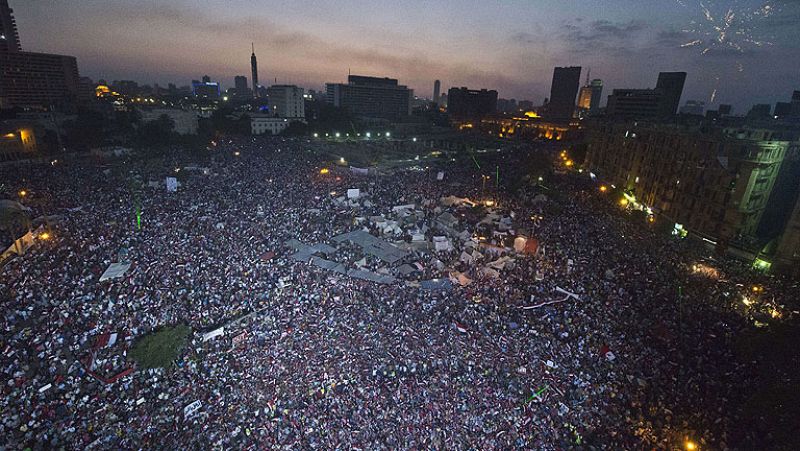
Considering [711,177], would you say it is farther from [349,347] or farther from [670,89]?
[670,89]

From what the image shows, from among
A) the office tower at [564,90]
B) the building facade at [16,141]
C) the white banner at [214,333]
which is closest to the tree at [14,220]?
the white banner at [214,333]

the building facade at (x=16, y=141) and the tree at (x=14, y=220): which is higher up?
the building facade at (x=16, y=141)

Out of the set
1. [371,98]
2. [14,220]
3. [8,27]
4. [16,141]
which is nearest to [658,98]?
[371,98]

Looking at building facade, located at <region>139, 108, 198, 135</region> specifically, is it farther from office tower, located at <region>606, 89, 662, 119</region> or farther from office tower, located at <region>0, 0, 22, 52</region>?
office tower, located at <region>606, 89, 662, 119</region>

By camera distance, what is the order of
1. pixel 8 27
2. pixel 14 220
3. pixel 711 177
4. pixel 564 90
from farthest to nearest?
pixel 564 90 → pixel 8 27 → pixel 711 177 → pixel 14 220

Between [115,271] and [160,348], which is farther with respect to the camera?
[115,271]

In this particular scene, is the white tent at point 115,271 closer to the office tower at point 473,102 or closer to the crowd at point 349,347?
the crowd at point 349,347
